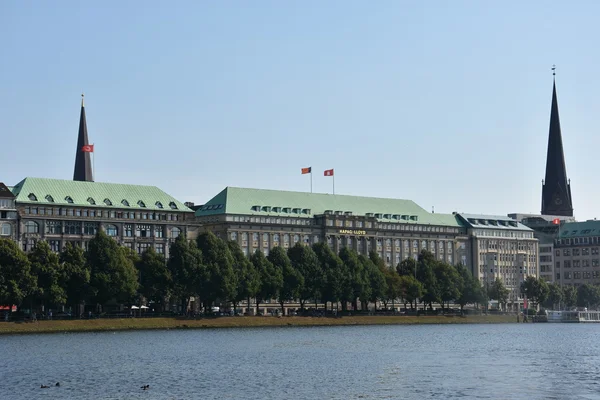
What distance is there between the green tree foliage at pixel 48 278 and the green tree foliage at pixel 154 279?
63.4ft

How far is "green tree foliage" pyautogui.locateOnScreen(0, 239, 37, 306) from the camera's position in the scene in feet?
534

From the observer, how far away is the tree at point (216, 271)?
19300cm

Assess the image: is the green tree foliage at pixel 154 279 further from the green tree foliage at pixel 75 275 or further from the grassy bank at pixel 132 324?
the green tree foliage at pixel 75 275

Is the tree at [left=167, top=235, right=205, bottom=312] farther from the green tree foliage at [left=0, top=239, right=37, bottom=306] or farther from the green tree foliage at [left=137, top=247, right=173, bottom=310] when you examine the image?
the green tree foliage at [left=0, top=239, right=37, bottom=306]

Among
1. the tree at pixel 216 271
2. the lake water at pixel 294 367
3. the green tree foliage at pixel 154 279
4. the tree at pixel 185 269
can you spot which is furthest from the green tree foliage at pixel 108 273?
the tree at pixel 216 271

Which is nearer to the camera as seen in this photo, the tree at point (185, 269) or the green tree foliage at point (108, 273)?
the green tree foliage at point (108, 273)

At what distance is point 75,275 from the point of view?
17312cm

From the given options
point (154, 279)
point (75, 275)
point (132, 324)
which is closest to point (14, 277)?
point (75, 275)

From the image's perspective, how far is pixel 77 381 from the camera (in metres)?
95.4

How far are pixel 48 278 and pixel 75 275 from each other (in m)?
5.30

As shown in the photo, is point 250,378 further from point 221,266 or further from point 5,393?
point 221,266

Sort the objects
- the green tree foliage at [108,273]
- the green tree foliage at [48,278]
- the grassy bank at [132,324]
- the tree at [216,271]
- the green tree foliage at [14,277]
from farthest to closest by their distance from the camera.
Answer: the tree at [216,271] < the green tree foliage at [108,273] < the green tree foliage at [48,278] < the grassy bank at [132,324] < the green tree foliage at [14,277]

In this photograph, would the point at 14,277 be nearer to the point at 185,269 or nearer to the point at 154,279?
the point at 154,279

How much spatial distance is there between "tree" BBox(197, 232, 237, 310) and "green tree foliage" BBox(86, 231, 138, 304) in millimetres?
15686
